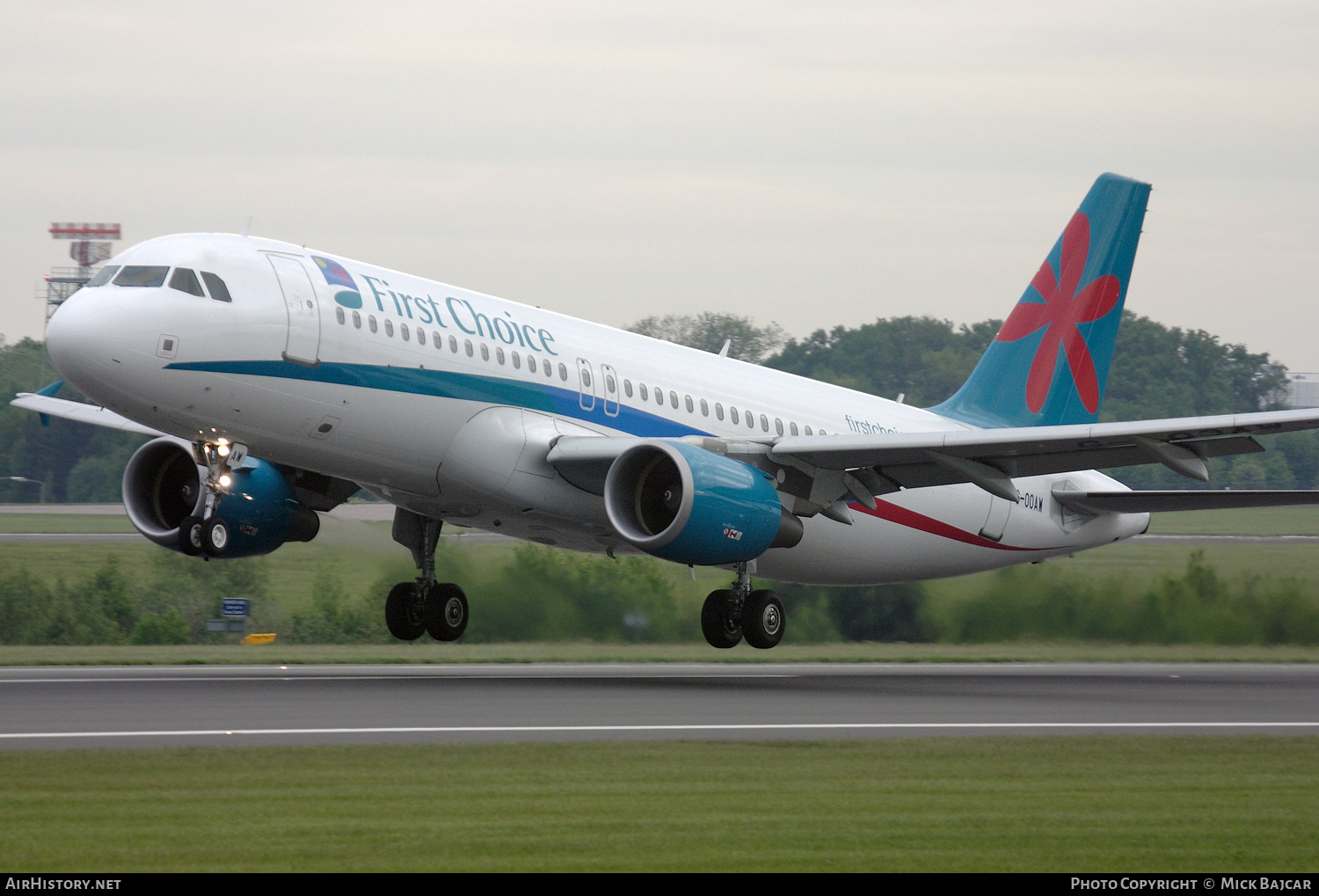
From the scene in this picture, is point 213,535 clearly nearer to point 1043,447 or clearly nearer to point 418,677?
point 418,677

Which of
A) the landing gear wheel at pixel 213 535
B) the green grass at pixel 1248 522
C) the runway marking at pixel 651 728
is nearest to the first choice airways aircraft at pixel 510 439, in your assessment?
the landing gear wheel at pixel 213 535

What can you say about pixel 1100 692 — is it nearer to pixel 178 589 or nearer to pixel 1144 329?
pixel 178 589

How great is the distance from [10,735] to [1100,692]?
15.5m

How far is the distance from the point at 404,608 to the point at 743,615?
577cm

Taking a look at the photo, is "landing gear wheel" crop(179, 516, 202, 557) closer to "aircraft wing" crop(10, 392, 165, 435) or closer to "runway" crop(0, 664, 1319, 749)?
"runway" crop(0, 664, 1319, 749)

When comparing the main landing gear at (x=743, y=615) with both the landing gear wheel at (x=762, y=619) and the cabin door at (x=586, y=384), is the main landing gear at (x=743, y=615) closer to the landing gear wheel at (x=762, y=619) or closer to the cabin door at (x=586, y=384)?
the landing gear wheel at (x=762, y=619)

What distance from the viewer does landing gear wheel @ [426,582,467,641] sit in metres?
27.4

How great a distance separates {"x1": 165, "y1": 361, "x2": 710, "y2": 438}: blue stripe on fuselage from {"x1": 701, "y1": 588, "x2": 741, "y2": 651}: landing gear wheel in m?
2.63

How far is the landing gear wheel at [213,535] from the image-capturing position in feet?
71.8

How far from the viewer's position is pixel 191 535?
22016 millimetres

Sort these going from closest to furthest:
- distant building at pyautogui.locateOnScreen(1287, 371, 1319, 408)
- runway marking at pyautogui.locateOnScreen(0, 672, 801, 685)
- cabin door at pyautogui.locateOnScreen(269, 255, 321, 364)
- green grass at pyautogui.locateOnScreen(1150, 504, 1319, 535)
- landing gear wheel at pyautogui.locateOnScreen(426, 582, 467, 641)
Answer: cabin door at pyautogui.locateOnScreen(269, 255, 321, 364), runway marking at pyautogui.locateOnScreen(0, 672, 801, 685), landing gear wheel at pyautogui.locateOnScreen(426, 582, 467, 641), green grass at pyautogui.locateOnScreen(1150, 504, 1319, 535), distant building at pyautogui.locateOnScreen(1287, 371, 1319, 408)

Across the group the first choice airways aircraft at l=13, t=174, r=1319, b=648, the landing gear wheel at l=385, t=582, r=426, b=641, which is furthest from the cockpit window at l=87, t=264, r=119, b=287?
the landing gear wheel at l=385, t=582, r=426, b=641

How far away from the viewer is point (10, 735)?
15633 millimetres

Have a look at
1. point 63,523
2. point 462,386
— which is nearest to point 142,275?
point 462,386
